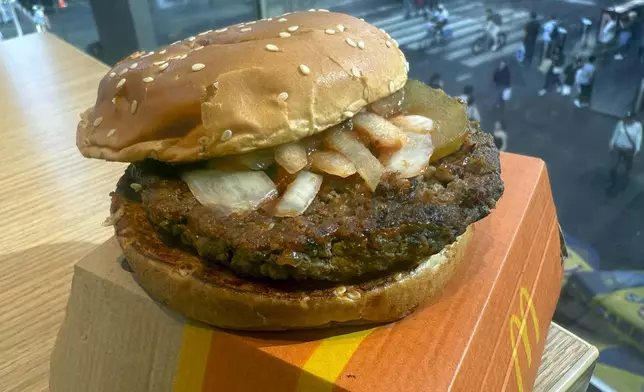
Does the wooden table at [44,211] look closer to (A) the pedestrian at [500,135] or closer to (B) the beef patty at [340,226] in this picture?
(B) the beef patty at [340,226]

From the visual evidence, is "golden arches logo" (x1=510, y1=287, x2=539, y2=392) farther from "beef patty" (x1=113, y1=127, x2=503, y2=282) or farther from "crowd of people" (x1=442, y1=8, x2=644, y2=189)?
"crowd of people" (x1=442, y1=8, x2=644, y2=189)

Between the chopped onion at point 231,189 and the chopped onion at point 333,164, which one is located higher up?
the chopped onion at point 333,164

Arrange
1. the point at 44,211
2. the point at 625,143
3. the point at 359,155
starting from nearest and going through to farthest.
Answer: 1. the point at 359,155
2. the point at 44,211
3. the point at 625,143

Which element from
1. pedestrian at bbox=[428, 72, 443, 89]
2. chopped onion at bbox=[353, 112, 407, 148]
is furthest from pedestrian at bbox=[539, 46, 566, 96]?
chopped onion at bbox=[353, 112, 407, 148]

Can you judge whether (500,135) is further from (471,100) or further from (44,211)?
(44,211)

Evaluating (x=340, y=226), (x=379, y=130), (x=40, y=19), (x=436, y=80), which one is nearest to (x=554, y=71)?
(x=436, y=80)

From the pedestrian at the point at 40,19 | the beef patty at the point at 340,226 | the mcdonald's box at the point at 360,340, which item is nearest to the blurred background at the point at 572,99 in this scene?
the mcdonald's box at the point at 360,340

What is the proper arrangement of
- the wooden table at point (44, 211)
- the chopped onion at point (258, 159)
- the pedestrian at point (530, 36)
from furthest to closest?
the pedestrian at point (530, 36) → the wooden table at point (44, 211) → the chopped onion at point (258, 159)
